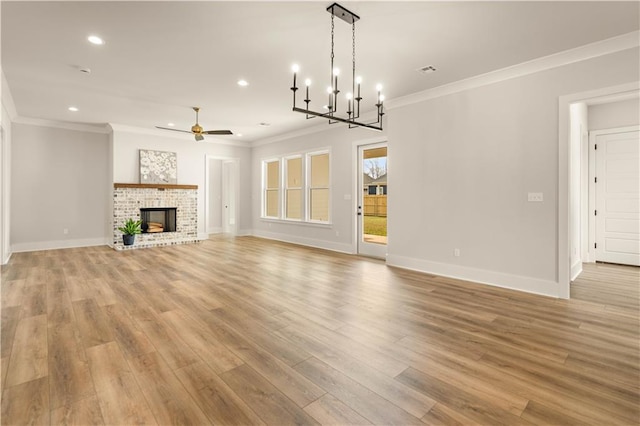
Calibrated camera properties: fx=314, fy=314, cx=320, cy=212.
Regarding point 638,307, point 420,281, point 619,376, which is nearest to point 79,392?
point 619,376

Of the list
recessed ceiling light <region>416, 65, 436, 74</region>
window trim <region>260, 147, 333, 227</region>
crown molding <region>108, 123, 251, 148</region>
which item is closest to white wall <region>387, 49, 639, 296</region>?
recessed ceiling light <region>416, 65, 436, 74</region>

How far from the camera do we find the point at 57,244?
7348 mm

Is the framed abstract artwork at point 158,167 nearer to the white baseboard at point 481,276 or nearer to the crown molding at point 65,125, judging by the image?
the crown molding at point 65,125

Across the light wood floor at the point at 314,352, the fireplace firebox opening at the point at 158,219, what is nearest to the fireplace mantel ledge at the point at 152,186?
the fireplace firebox opening at the point at 158,219

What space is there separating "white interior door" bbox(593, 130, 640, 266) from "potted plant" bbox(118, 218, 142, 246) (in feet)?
31.6

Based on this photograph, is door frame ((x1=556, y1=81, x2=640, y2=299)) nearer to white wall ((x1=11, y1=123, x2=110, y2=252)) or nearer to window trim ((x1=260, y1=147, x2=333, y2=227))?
window trim ((x1=260, y1=147, x2=333, y2=227))

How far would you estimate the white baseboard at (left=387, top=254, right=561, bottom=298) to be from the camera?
399 centimetres

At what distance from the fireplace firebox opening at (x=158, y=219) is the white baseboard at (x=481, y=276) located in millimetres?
5906

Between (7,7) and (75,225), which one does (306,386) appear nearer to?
(7,7)

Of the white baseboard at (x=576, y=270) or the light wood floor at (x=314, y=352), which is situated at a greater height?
the white baseboard at (x=576, y=270)

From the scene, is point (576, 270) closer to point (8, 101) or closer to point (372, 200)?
point (372, 200)

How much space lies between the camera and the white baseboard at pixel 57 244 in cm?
692

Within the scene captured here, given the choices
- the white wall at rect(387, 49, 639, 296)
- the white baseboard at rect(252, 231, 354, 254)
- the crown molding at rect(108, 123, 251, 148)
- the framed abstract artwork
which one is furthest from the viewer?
the framed abstract artwork

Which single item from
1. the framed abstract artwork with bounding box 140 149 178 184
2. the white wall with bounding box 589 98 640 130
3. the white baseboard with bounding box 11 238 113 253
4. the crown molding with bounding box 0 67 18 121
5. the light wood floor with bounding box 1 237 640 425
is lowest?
the light wood floor with bounding box 1 237 640 425
